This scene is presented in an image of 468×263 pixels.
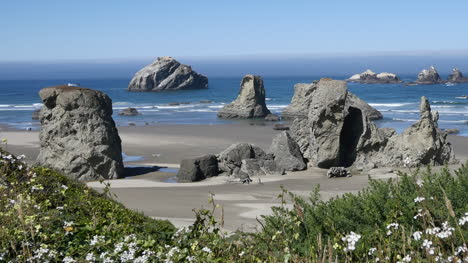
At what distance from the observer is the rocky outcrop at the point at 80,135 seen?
2878 centimetres

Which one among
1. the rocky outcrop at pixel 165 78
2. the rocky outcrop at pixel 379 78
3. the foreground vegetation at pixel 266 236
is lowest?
the rocky outcrop at pixel 379 78

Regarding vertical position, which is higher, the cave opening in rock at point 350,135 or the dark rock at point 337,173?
the cave opening in rock at point 350,135

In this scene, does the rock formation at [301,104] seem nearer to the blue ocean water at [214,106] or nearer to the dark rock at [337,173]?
the blue ocean water at [214,106]

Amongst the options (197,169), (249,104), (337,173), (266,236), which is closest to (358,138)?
(337,173)

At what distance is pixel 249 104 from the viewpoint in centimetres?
6384

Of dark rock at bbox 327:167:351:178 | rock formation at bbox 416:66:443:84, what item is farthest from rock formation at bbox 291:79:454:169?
rock formation at bbox 416:66:443:84

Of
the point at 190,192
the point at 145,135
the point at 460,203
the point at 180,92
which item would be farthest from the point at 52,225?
the point at 180,92

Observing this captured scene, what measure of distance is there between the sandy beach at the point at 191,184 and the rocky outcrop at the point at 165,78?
64.2 m

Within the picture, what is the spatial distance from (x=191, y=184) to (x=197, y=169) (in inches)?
46.4

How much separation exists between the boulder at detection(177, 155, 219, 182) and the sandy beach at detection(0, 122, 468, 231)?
541mm

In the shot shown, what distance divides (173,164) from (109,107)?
4.25 metres

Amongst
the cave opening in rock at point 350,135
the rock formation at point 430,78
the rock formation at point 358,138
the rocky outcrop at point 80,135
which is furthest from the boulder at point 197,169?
the rock formation at point 430,78

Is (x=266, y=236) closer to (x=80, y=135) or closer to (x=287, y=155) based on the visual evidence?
(x=287, y=155)

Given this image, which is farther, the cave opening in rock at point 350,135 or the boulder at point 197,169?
the cave opening in rock at point 350,135
